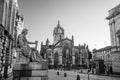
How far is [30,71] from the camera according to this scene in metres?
7.96

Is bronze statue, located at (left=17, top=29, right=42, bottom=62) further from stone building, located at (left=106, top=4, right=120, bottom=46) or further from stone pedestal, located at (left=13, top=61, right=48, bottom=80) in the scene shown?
stone building, located at (left=106, top=4, right=120, bottom=46)

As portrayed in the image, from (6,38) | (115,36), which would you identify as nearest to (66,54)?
(115,36)

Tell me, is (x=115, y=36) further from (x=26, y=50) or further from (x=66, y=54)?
(x=66, y=54)

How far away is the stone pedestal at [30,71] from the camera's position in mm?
7762

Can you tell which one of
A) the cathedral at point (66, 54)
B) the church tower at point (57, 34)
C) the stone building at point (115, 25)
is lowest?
the cathedral at point (66, 54)

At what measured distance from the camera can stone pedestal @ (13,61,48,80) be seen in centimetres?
776

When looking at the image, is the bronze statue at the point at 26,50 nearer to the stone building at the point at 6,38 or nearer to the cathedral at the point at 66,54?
the stone building at the point at 6,38

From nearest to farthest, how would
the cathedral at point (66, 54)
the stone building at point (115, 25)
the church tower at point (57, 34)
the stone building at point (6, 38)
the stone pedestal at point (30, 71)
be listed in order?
1. the stone pedestal at point (30, 71)
2. the stone building at point (6, 38)
3. the stone building at point (115, 25)
4. the cathedral at point (66, 54)
5. the church tower at point (57, 34)

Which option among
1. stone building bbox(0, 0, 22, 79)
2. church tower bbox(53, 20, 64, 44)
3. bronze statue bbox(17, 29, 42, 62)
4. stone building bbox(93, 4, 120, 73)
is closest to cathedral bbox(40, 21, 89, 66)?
church tower bbox(53, 20, 64, 44)

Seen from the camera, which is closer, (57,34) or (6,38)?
(6,38)

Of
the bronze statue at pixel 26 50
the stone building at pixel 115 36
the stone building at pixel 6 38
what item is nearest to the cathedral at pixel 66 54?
the stone building at pixel 115 36

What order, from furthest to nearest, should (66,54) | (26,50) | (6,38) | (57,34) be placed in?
(57,34), (66,54), (6,38), (26,50)

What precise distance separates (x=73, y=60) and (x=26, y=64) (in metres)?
57.0

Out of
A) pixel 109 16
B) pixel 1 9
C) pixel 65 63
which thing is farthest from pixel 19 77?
pixel 65 63
